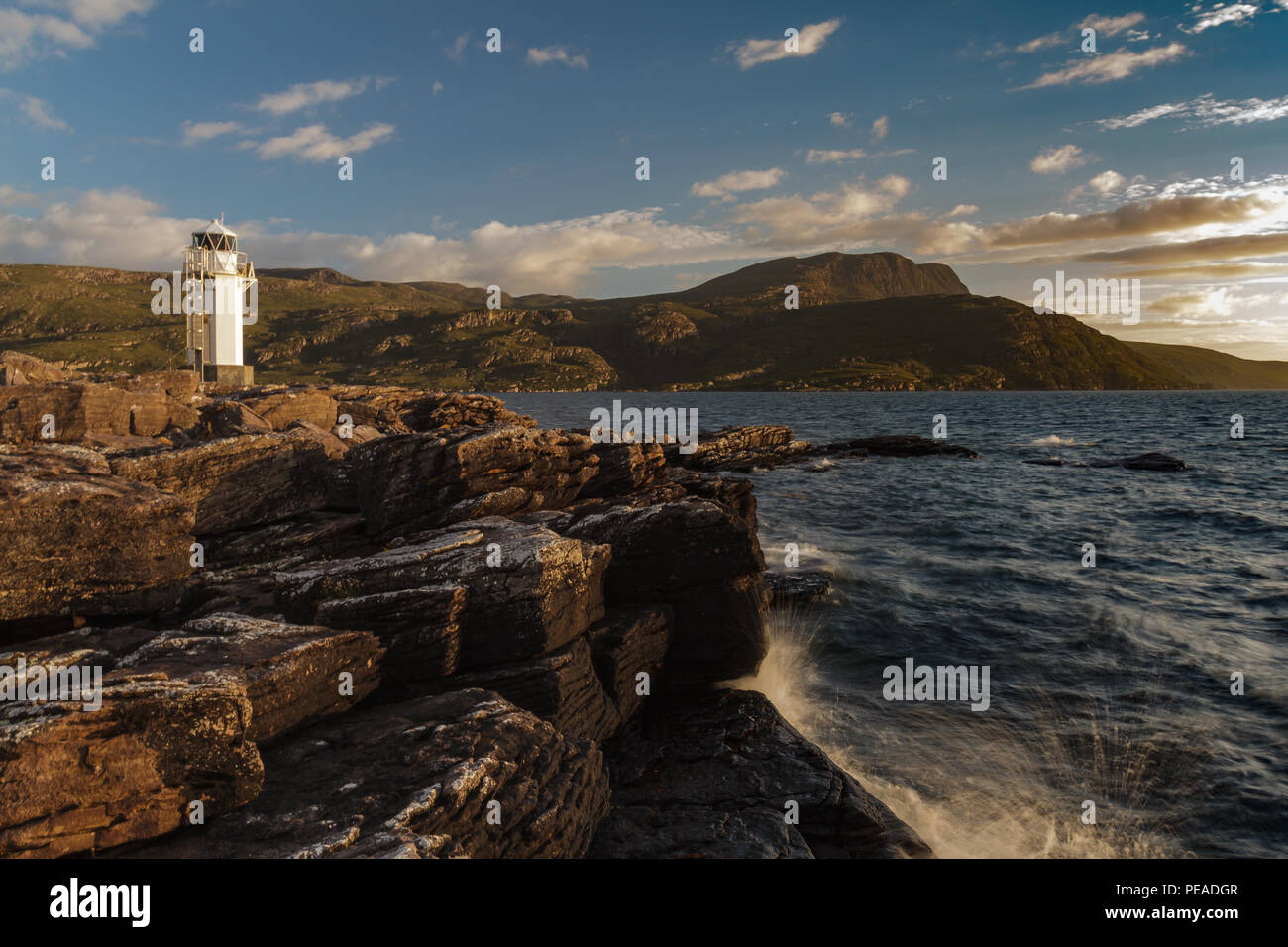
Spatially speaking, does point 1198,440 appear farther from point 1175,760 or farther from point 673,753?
point 673,753

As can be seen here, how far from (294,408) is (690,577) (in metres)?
23.7

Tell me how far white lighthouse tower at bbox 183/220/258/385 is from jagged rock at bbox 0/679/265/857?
72028 mm

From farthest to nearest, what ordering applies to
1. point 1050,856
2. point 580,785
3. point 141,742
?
point 1050,856 → point 580,785 → point 141,742

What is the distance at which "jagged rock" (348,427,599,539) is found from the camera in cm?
1955

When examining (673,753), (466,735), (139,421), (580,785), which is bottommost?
(673,753)

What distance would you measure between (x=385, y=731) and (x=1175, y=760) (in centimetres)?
1927

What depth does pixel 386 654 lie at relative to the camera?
43.6 feet

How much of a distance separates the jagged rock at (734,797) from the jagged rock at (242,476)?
40.5 feet

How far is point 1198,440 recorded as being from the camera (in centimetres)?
9219

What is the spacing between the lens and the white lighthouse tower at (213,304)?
69625 millimetres

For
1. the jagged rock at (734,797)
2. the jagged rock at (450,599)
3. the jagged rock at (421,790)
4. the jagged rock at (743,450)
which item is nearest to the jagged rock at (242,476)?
the jagged rock at (450,599)

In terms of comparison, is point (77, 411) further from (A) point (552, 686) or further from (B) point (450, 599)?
(A) point (552, 686)

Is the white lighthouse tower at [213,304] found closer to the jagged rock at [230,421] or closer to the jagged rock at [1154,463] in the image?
the jagged rock at [230,421]

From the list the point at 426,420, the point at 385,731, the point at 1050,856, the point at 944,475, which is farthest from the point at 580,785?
the point at 944,475
